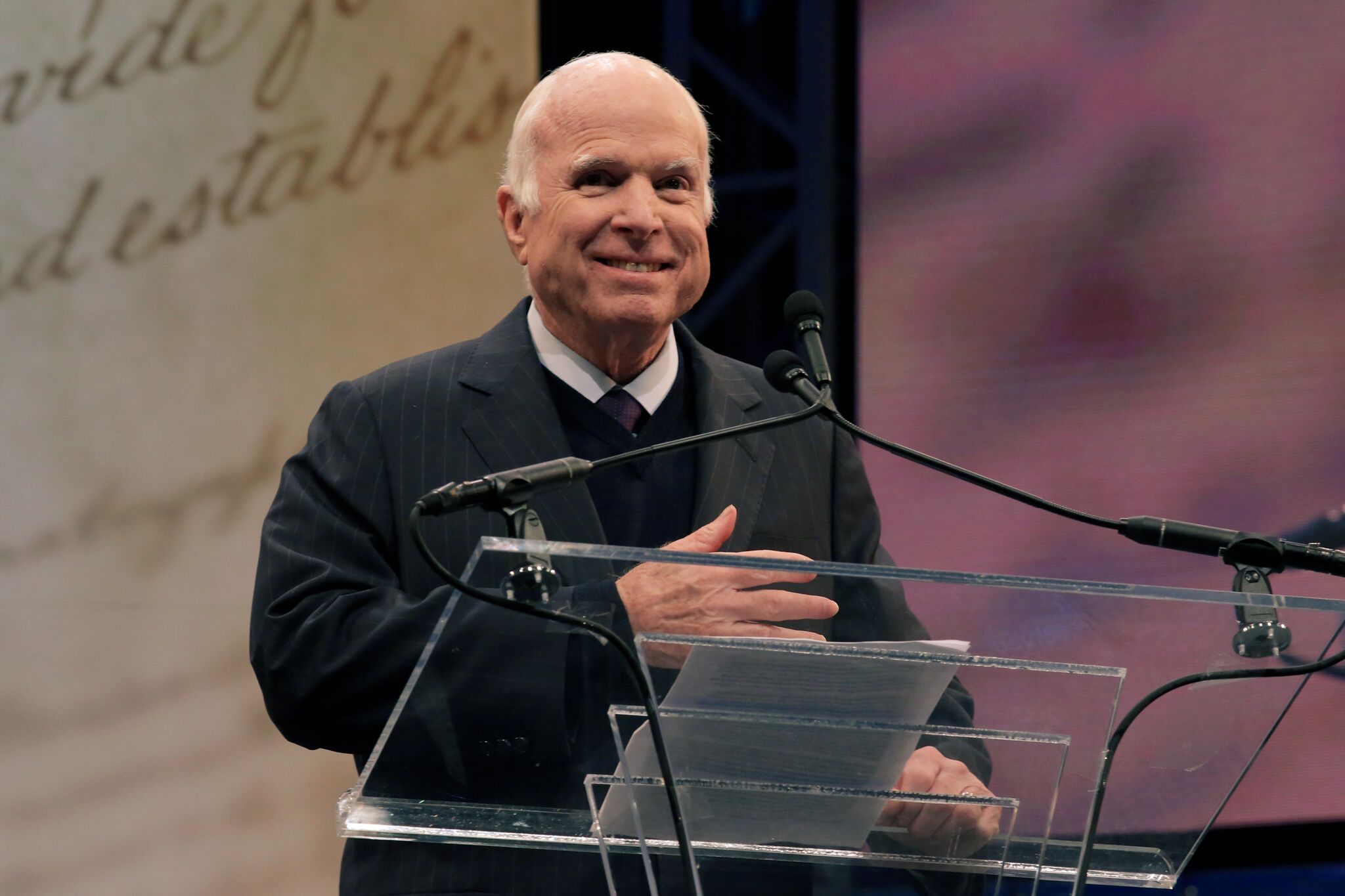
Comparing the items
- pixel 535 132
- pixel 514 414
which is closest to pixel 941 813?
pixel 514 414

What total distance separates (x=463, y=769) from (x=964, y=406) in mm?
2193

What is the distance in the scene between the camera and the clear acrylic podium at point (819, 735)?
1148 millimetres

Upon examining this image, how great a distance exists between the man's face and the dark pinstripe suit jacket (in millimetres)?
124

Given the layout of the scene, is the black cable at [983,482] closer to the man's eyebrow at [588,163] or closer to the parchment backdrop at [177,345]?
the man's eyebrow at [588,163]

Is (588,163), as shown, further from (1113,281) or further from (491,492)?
(1113,281)

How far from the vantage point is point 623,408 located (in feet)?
6.62

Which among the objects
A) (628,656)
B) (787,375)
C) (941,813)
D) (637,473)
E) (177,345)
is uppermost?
(177,345)

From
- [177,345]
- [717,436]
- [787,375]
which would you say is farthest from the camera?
[177,345]

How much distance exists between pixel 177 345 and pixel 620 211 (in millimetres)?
1978

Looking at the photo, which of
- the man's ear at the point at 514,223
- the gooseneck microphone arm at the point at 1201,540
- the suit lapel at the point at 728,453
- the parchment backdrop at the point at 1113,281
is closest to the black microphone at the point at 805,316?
the gooseneck microphone arm at the point at 1201,540

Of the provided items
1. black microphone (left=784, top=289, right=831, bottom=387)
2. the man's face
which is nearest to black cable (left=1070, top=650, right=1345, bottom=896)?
black microphone (left=784, top=289, right=831, bottom=387)

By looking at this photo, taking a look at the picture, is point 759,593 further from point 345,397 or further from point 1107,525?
point 345,397

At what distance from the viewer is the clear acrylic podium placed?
45.2 inches

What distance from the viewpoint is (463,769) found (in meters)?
1.19
